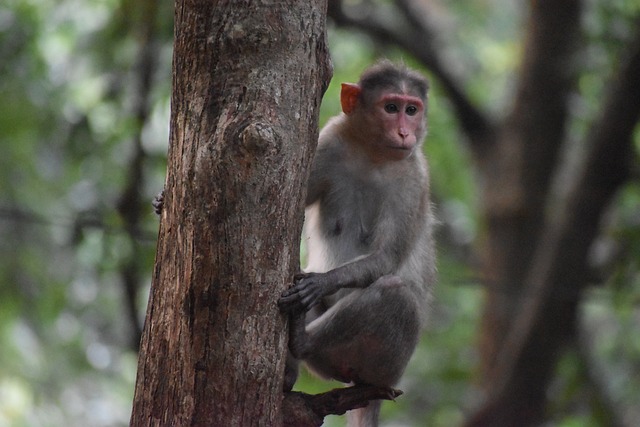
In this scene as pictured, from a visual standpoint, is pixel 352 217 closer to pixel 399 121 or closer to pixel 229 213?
pixel 399 121

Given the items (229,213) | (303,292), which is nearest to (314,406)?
(303,292)

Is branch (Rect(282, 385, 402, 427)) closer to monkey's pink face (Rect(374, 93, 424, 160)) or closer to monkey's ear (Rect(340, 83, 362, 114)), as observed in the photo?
monkey's pink face (Rect(374, 93, 424, 160))

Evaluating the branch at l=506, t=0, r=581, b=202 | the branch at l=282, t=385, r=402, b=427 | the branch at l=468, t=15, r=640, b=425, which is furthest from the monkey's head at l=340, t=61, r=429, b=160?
the branch at l=506, t=0, r=581, b=202

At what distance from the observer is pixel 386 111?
5582mm

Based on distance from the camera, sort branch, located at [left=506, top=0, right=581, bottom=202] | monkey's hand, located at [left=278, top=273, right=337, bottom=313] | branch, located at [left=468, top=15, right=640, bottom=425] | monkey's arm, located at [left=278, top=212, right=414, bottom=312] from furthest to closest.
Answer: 1. branch, located at [left=506, top=0, right=581, bottom=202]
2. branch, located at [left=468, top=15, right=640, bottom=425]
3. monkey's arm, located at [left=278, top=212, right=414, bottom=312]
4. monkey's hand, located at [left=278, top=273, right=337, bottom=313]

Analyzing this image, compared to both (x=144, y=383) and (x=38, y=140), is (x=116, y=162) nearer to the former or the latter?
(x=38, y=140)

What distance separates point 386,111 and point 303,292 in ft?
6.53

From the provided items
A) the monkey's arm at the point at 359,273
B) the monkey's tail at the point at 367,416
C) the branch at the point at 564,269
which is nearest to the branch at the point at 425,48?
the branch at the point at 564,269

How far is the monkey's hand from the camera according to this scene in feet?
12.2

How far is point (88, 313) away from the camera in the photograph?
1015 cm

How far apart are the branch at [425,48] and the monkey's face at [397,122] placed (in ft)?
14.7

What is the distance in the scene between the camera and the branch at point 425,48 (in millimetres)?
10195

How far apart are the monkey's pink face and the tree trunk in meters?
1.78

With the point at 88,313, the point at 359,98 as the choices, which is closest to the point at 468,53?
the point at 88,313
